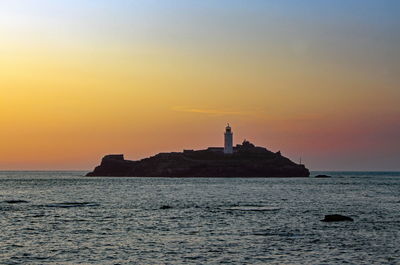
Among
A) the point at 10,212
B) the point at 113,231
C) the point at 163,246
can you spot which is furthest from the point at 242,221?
the point at 10,212

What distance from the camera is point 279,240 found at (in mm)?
48406

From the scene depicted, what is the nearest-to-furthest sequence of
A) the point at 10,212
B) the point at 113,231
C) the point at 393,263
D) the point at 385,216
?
the point at 393,263
the point at 113,231
the point at 385,216
the point at 10,212

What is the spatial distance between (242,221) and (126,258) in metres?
25.8

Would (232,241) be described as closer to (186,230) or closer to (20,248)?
(186,230)

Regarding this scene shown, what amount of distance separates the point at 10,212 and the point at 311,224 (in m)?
37.5

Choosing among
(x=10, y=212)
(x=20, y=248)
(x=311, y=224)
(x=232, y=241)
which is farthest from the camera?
(x=10, y=212)

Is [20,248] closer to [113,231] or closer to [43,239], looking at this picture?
[43,239]

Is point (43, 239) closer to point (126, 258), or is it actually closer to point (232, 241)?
point (126, 258)

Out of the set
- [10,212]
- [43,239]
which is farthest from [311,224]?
[10,212]

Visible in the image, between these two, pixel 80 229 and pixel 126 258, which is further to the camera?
pixel 80 229

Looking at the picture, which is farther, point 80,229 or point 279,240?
point 80,229

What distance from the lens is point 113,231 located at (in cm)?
5459

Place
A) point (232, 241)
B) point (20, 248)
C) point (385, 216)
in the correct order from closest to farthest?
point (20, 248)
point (232, 241)
point (385, 216)

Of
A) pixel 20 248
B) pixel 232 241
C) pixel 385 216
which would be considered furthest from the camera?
pixel 385 216
